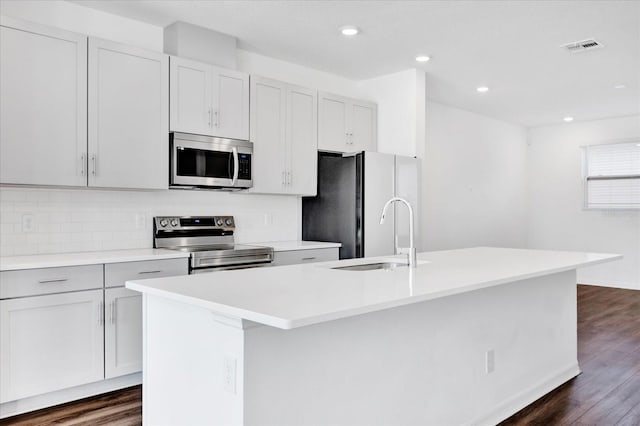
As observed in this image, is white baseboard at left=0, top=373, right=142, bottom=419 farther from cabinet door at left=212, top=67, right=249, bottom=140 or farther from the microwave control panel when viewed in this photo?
cabinet door at left=212, top=67, right=249, bottom=140

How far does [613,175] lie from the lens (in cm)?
743

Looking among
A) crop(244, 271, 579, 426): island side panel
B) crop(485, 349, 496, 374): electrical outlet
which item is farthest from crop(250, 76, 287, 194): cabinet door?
crop(485, 349, 496, 374): electrical outlet

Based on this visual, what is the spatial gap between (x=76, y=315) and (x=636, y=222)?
7.44m

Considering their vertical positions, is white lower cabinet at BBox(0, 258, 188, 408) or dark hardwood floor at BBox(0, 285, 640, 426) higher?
white lower cabinet at BBox(0, 258, 188, 408)

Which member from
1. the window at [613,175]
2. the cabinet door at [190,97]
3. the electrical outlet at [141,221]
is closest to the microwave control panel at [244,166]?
the cabinet door at [190,97]

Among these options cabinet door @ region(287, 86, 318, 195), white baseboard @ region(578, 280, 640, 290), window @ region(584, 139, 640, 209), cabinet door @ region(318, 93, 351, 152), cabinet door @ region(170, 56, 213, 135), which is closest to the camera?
cabinet door @ region(170, 56, 213, 135)

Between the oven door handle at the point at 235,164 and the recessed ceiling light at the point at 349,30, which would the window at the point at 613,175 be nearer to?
the recessed ceiling light at the point at 349,30

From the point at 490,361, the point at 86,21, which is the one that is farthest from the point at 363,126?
the point at 490,361

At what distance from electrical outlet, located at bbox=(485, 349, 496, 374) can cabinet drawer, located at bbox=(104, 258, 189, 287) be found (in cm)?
202

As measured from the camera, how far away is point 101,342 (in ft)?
10.2

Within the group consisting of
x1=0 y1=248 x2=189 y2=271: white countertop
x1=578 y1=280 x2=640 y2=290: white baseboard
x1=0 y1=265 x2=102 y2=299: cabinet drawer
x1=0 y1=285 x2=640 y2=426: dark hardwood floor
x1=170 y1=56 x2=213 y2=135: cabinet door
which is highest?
x1=170 y1=56 x2=213 y2=135: cabinet door

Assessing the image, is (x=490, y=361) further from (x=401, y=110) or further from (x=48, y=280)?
(x=401, y=110)

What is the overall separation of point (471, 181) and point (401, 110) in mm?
2505

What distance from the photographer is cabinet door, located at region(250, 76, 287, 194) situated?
14.0 ft
